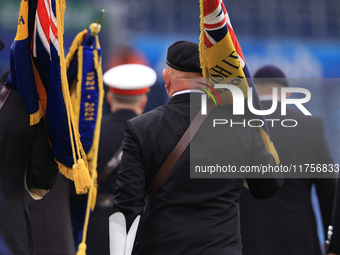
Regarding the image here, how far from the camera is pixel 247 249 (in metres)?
2.62

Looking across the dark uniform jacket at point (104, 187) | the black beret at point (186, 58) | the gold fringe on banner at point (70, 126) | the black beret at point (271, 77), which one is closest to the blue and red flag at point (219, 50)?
the black beret at point (186, 58)

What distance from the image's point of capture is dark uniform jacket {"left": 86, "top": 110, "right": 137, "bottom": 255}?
9.64ft

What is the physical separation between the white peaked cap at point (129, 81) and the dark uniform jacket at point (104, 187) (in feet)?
0.67

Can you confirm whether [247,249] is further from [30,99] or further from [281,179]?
[30,99]

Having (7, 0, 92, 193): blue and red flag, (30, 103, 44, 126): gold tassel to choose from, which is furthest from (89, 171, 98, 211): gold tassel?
(30, 103, 44, 126): gold tassel

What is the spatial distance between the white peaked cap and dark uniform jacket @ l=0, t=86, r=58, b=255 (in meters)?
1.22

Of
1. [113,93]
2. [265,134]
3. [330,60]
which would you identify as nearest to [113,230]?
[265,134]

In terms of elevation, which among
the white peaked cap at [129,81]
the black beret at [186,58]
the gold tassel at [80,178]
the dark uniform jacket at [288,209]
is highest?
the black beret at [186,58]

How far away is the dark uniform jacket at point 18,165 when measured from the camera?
1807 millimetres

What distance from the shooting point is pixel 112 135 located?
3.06 meters

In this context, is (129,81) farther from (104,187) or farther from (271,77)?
(271,77)

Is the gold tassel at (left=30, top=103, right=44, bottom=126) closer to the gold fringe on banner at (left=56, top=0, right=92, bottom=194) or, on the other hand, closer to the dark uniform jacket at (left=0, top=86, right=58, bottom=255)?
Answer: the dark uniform jacket at (left=0, top=86, right=58, bottom=255)

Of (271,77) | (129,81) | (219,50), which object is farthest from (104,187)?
(219,50)

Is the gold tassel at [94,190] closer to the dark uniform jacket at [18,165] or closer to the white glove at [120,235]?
the dark uniform jacket at [18,165]
